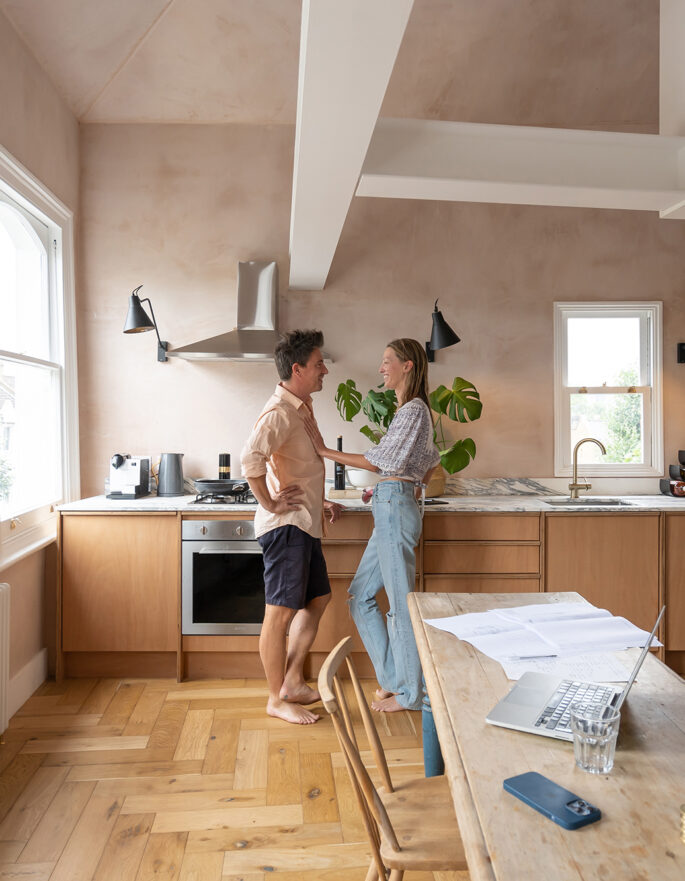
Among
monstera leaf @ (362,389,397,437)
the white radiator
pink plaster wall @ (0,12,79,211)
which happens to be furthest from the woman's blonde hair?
pink plaster wall @ (0,12,79,211)

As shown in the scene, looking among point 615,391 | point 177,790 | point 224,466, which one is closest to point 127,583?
point 224,466

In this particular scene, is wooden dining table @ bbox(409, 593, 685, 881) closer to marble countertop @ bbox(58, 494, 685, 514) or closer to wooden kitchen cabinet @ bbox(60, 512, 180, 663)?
marble countertop @ bbox(58, 494, 685, 514)

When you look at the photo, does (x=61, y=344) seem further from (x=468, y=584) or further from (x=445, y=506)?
(x=468, y=584)

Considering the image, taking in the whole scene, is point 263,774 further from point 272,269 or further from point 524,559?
point 272,269

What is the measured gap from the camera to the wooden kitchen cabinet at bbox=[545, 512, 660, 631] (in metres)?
3.48

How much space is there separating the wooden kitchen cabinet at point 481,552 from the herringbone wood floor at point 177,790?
2.40 ft

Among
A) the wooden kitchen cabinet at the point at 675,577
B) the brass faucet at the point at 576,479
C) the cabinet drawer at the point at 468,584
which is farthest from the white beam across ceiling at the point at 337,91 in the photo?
the wooden kitchen cabinet at the point at 675,577

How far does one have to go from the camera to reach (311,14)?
5.04 feet

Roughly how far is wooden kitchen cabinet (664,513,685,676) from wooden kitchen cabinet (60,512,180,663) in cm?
253

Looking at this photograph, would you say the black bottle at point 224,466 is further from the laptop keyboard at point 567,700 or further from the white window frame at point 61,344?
the laptop keyboard at point 567,700

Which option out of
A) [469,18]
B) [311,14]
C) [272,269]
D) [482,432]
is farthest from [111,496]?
[469,18]

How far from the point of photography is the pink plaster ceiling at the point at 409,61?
3508 millimetres

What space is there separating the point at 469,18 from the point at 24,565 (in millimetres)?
3650

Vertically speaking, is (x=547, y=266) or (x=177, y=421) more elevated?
(x=547, y=266)
